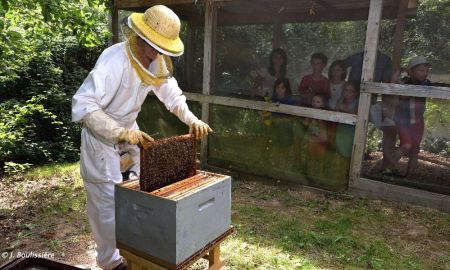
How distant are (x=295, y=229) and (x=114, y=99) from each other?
219 centimetres

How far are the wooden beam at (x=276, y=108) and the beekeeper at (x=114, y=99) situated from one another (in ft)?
7.09

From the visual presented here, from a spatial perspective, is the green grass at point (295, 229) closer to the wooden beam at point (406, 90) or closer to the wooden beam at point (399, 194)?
the wooden beam at point (399, 194)

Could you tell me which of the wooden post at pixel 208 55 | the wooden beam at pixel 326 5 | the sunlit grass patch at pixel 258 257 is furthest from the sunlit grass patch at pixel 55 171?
the wooden beam at pixel 326 5

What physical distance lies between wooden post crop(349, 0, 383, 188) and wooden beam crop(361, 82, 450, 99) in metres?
0.07

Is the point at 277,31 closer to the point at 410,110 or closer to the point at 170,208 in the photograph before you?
the point at 410,110

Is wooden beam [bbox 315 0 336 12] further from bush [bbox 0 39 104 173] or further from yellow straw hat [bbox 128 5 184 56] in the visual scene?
bush [bbox 0 39 104 173]

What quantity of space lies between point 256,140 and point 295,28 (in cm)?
227

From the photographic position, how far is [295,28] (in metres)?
5.91

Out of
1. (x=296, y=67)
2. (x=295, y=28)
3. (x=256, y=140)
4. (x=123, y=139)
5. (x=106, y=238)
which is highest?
(x=295, y=28)

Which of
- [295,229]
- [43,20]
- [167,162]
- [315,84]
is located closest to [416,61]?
[315,84]

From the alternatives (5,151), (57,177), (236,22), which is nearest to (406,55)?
(236,22)

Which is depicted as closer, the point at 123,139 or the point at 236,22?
the point at 123,139

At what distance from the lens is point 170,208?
5.71 feet

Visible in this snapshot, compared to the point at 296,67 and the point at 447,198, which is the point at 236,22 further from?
the point at 447,198
